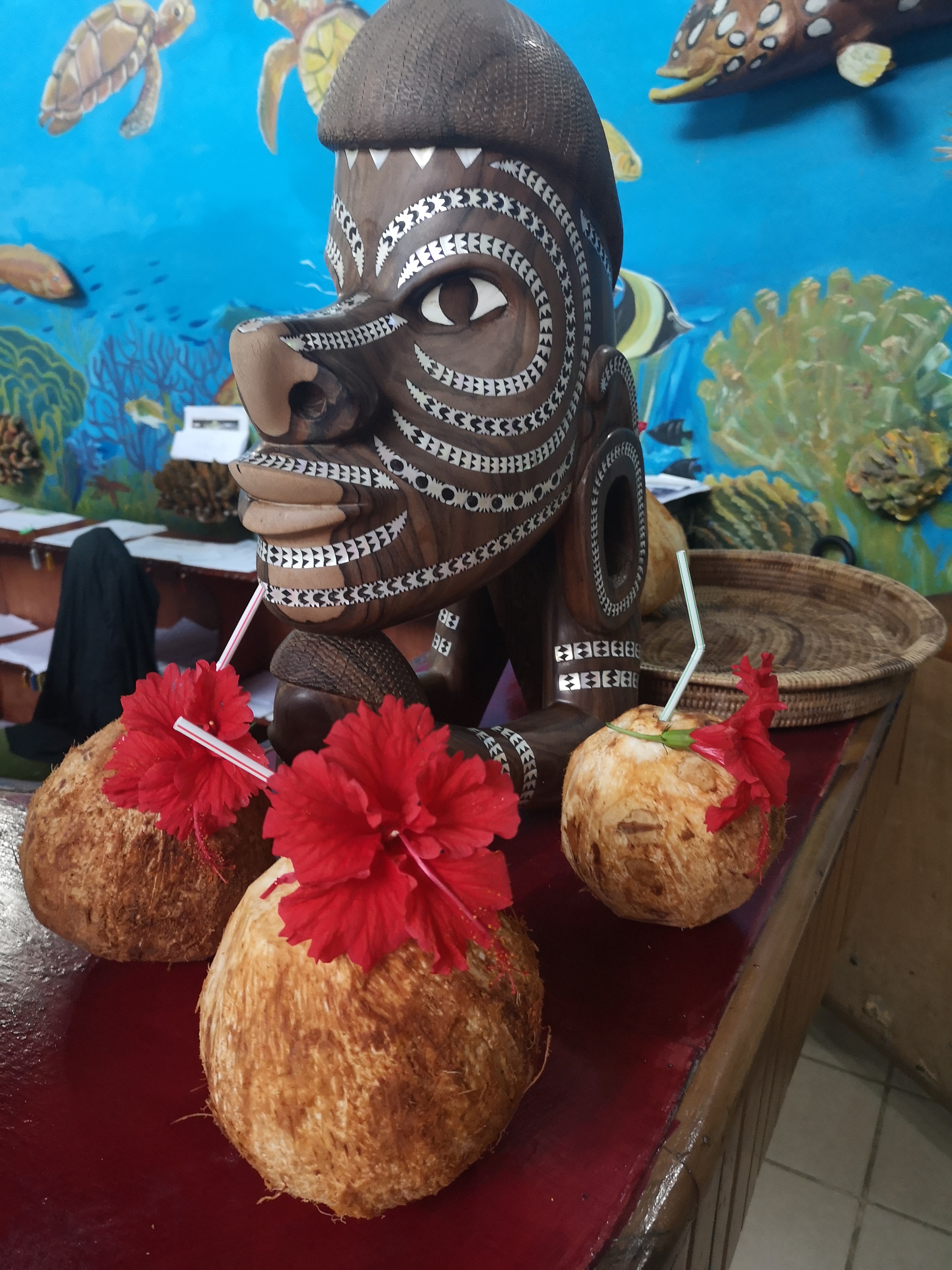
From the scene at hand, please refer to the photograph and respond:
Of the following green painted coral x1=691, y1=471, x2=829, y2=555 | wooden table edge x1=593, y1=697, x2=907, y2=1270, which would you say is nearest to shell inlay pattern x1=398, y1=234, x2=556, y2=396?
wooden table edge x1=593, y1=697, x2=907, y2=1270

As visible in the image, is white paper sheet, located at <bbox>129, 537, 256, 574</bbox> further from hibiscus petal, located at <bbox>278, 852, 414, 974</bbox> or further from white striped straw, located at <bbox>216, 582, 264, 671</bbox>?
hibiscus petal, located at <bbox>278, 852, 414, 974</bbox>

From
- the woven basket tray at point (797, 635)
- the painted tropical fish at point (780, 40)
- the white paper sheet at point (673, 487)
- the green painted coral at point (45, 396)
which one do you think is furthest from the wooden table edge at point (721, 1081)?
the green painted coral at point (45, 396)

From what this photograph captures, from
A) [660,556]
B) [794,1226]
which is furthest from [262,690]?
[794,1226]

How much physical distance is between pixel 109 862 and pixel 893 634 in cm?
78

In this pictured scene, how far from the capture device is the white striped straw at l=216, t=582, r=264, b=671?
1.45 ft

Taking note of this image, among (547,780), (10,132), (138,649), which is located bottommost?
(138,649)

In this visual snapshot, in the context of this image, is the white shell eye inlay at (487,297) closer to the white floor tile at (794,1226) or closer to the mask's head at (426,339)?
the mask's head at (426,339)

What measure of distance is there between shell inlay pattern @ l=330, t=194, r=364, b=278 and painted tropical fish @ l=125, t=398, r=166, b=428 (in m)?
1.80

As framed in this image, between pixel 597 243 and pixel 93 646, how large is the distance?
1.40 metres

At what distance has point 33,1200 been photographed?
35cm

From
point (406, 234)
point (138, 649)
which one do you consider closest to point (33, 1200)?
point (406, 234)

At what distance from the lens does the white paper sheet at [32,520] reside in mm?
2193

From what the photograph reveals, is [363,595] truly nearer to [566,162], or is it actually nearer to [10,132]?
[566,162]

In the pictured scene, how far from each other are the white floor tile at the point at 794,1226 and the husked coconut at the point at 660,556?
0.84 m
